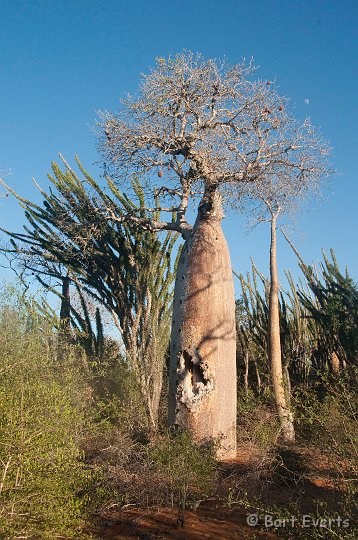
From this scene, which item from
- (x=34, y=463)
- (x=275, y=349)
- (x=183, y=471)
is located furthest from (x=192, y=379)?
(x=34, y=463)

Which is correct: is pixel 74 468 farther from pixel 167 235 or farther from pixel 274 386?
pixel 167 235

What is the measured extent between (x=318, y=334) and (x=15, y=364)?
276 inches

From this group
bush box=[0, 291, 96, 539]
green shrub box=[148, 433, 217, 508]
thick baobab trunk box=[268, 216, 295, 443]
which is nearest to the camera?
bush box=[0, 291, 96, 539]

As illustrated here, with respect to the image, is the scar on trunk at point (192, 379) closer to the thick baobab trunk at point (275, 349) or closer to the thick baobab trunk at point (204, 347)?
the thick baobab trunk at point (204, 347)

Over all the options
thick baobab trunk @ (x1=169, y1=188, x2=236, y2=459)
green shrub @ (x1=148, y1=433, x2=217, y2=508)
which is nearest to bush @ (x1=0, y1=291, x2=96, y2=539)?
green shrub @ (x1=148, y1=433, x2=217, y2=508)

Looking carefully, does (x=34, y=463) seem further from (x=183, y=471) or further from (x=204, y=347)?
(x=204, y=347)

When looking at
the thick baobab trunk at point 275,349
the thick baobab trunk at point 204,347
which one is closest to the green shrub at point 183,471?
the thick baobab trunk at point 204,347

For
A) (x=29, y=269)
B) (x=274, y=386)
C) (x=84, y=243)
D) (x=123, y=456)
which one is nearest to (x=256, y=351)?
(x=274, y=386)

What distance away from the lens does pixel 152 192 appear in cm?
791

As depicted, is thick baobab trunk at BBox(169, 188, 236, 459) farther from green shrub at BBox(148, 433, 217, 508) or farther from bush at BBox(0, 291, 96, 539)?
bush at BBox(0, 291, 96, 539)

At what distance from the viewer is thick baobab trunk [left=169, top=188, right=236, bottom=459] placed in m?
6.46

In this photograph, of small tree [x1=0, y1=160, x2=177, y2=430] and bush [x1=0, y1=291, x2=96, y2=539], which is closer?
bush [x1=0, y1=291, x2=96, y2=539]

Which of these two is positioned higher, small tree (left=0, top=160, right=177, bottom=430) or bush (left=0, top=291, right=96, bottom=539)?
small tree (left=0, top=160, right=177, bottom=430)

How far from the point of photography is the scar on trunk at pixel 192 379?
6.51 metres
